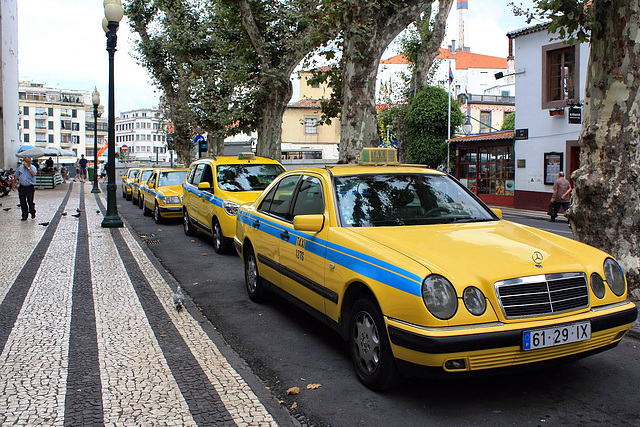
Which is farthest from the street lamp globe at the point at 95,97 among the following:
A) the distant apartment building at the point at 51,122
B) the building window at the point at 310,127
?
the distant apartment building at the point at 51,122

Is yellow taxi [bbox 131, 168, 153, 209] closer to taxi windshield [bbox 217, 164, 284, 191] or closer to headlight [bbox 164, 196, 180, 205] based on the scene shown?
headlight [bbox 164, 196, 180, 205]

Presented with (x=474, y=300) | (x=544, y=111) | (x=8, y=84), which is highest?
(x=8, y=84)

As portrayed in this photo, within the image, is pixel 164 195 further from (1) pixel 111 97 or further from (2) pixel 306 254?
(2) pixel 306 254

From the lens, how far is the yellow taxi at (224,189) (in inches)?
422

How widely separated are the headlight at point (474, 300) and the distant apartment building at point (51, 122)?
114 meters

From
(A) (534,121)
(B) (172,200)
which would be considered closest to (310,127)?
(A) (534,121)

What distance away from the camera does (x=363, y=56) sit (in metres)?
13.4

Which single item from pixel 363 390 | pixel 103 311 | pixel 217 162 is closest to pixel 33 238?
pixel 217 162

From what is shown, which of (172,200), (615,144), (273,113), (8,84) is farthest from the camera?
(8,84)

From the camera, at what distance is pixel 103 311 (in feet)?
21.6

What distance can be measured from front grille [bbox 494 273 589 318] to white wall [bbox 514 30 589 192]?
1965 cm

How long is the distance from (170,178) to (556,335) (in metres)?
15.5

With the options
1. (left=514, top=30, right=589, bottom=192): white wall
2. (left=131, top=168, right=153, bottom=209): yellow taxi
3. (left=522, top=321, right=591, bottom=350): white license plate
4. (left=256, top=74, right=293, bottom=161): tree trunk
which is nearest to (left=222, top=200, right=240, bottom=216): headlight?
(left=522, top=321, right=591, bottom=350): white license plate

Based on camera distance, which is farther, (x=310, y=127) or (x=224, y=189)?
(x=310, y=127)
